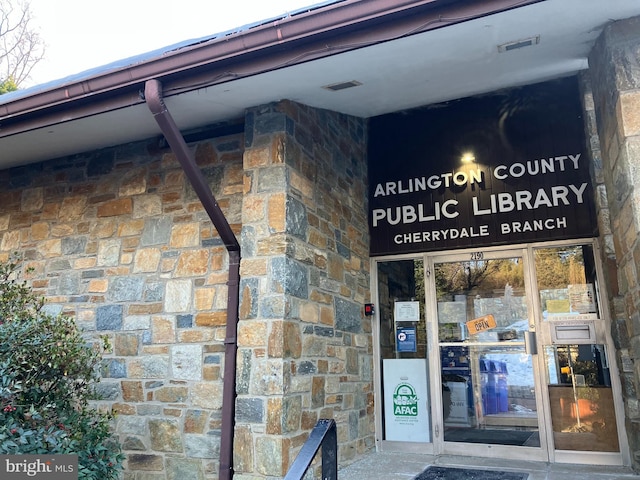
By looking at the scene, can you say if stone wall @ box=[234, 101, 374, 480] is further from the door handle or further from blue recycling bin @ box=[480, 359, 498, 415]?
the door handle

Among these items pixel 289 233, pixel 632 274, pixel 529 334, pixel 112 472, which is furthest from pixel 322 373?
pixel 632 274

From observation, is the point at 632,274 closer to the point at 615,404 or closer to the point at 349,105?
the point at 615,404

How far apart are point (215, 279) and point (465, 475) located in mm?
2569

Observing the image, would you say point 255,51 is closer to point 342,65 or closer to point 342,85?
point 342,65

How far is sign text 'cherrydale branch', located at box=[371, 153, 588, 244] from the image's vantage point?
4723 millimetres

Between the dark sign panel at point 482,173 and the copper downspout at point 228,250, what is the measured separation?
186 cm

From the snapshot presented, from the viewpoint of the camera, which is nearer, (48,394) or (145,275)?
(48,394)

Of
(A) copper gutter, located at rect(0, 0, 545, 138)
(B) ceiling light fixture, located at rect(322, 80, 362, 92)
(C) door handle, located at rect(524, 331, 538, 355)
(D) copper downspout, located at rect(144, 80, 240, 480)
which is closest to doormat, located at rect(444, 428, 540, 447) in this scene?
(C) door handle, located at rect(524, 331, 538, 355)

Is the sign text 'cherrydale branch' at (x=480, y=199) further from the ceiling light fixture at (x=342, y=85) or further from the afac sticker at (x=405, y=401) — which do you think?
the ceiling light fixture at (x=342, y=85)

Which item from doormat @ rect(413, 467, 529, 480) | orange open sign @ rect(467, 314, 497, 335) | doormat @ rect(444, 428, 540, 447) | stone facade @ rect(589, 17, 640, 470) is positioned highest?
stone facade @ rect(589, 17, 640, 470)

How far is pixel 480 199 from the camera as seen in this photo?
16.3 ft

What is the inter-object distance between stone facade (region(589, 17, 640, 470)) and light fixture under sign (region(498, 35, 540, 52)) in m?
0.42

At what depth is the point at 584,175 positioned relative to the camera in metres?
4.67

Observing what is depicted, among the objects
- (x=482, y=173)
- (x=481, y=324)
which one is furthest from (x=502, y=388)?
(x=482, y=173)
